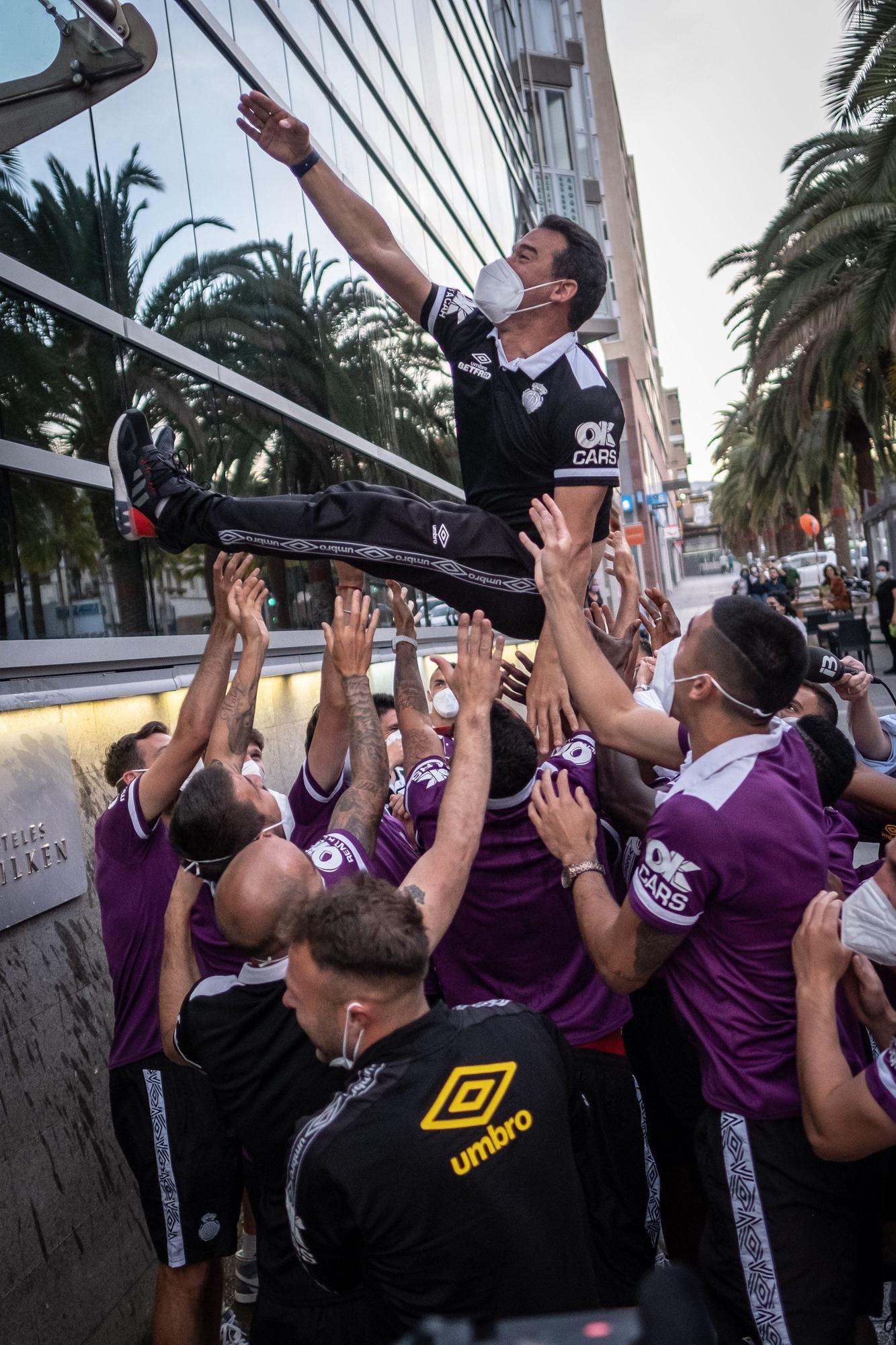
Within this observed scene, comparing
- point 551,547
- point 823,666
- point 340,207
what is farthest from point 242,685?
point 823,666

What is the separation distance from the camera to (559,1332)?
1.00m

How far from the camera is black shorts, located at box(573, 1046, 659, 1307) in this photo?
3.12 m

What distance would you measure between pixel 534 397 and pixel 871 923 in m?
2.11

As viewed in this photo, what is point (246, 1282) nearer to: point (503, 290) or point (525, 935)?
point (525, 935)

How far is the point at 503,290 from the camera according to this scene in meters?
3.86

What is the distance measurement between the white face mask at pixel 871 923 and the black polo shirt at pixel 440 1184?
763 mm

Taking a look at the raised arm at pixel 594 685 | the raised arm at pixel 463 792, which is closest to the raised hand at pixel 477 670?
the raised arm at pixel 463 792

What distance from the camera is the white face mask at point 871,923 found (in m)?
2.42

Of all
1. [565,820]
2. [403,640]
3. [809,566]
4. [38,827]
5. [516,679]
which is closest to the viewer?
[565,820]

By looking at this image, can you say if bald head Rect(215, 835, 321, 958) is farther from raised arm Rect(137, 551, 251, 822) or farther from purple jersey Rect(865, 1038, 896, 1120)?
purple jersey Rect(865, 1038, 896, 1120)

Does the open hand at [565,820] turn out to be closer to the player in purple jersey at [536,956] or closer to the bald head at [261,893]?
the player in purple jersey at [536,956]

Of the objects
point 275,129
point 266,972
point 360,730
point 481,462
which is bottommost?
point 266,972

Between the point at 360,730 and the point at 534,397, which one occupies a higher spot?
the point at 534,397

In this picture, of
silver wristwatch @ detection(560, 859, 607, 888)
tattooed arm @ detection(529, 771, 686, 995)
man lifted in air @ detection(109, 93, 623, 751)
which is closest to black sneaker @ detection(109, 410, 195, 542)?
man lifted in air @ detection(109, 93, 623, 751)
